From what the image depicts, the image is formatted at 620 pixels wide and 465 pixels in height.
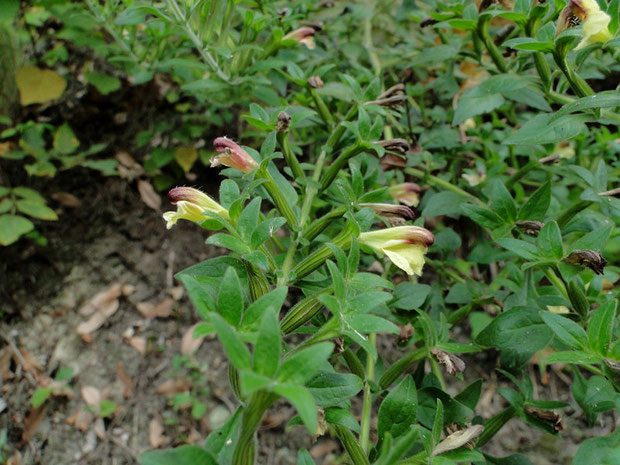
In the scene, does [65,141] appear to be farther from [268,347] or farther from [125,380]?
[268,347]

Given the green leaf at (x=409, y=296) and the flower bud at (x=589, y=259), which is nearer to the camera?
the flower bud at (x=589, y=259)

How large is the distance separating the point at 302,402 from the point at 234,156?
53cm

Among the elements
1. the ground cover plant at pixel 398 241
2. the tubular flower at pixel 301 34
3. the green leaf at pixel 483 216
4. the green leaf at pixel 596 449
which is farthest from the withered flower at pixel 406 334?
the tubular flower at pixel 301 34

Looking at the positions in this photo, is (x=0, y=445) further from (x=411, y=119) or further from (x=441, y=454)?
(x=411, y=119)

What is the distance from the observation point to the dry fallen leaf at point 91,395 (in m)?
1.76

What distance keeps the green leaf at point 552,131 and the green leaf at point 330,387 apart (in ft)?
1.88

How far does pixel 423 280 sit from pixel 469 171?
1.73ft

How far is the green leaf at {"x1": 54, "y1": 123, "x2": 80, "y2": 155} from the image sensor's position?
6.32 feet

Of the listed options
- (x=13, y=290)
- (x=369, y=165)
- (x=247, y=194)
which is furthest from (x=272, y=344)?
(x=13, y=290)

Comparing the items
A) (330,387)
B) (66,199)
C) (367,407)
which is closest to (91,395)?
(66,199)

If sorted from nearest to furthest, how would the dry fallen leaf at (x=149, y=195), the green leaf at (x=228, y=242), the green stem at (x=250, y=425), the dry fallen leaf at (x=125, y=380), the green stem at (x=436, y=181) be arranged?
1. the green stem at (x=250, y=425)
2. the green leaf at (x=228, y=242)
3. the green stem at (x=436, y=181)
4. the dry fallen leaf at (x=125, y=380)
5. the dry fallen leaf at (x=149, y=195)

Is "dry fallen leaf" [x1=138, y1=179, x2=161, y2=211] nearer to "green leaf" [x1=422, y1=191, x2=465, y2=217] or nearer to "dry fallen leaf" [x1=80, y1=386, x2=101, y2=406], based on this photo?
"dry fallen leaf" [x1=80, y1=386, x2=101, y2=406]

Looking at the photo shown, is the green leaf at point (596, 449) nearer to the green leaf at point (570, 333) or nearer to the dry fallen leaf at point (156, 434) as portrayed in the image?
the green leaf at point (570, 333)

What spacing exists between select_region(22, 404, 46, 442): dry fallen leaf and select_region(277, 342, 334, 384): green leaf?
62.7 inches
